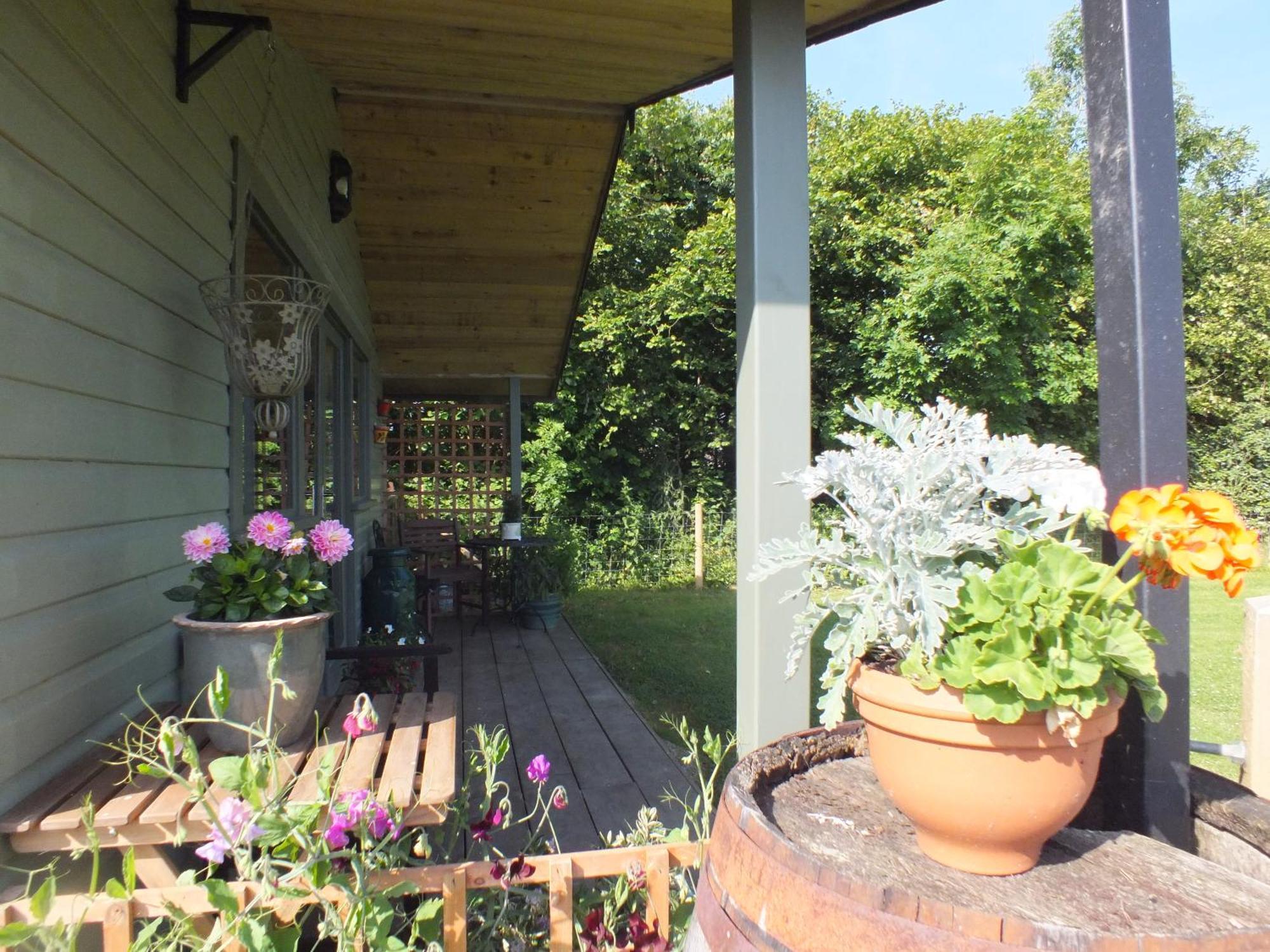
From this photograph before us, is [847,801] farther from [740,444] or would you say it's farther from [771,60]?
[771,60]

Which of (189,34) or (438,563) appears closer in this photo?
(189,34)

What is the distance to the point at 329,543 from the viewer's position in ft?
5.59

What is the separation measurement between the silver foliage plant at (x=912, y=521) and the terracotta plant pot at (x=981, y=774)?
0.07m

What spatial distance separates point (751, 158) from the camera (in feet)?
5.35

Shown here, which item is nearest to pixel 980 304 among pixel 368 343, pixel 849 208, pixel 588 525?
pixel 849 208

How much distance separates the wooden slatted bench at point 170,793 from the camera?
1.12 metres

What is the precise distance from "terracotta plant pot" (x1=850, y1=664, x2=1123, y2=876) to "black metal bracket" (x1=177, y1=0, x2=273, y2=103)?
75.4 inches

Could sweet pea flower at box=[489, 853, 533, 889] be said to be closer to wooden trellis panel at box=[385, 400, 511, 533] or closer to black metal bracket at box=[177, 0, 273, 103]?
black metal bracket at box=[177, 0, 273, 103]

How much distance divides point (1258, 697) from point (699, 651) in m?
4.27

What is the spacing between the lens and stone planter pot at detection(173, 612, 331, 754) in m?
1.38

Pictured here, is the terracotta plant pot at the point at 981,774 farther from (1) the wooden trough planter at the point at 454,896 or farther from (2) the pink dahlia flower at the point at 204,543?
(2) the pink dahlia flower at the point at 204,543

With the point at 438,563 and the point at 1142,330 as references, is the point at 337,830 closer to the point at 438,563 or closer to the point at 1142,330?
the point at 1142,330

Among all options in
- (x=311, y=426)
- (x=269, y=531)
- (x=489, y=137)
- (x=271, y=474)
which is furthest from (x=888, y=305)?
(x=269, y=531)

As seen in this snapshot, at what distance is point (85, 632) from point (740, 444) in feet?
4.09
